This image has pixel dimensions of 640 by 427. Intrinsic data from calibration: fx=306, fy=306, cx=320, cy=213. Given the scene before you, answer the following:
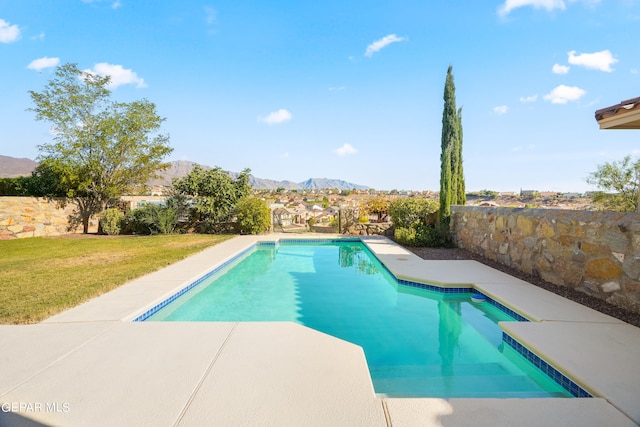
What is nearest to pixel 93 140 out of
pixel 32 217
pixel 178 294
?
pixel 32 217

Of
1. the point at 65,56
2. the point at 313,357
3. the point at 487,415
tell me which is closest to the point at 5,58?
the point at 65,56

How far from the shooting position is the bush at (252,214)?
12.9m

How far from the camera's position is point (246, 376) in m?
2.57

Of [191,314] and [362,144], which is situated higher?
[362,144]

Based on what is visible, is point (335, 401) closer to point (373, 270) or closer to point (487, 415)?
point (487, 415)

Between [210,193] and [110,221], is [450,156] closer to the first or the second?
[210,193]

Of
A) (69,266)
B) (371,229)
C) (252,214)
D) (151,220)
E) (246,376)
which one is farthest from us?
(371,229)

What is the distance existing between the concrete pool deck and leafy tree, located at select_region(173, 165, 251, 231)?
29.6 ft

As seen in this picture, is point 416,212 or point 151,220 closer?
point 416,212

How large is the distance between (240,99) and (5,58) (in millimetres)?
9388

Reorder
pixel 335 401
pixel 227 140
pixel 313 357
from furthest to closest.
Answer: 1. pixel 227 140
2. pixel 313 357
3. pixel 335 401

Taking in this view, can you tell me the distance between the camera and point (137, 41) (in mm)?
12219

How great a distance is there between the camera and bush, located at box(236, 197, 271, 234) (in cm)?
1285

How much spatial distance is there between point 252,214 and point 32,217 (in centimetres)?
811
